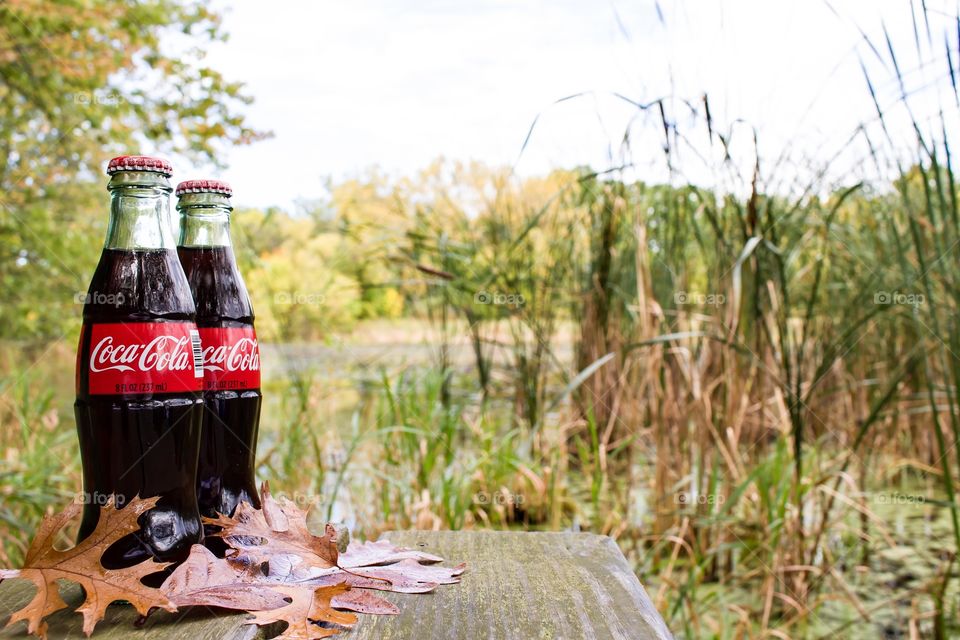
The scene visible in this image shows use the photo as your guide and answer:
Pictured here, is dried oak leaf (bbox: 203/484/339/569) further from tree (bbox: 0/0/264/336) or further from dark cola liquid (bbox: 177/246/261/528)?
tree (bbox: 0/0/264/336)

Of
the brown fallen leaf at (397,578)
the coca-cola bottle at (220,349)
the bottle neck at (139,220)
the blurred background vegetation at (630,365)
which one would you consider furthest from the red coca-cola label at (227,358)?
the blurred background vegetation at (630,365)

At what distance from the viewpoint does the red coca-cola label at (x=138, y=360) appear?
2.35 feet

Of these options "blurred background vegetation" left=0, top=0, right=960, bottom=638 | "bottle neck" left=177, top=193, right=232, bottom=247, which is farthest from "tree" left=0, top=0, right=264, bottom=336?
"bottle neck" left=177, top=193, right=232, bottom=247

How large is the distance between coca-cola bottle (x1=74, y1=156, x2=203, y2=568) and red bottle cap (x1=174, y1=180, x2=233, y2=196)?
0.18ft

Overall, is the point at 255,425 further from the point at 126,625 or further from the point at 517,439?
the point at 517,439

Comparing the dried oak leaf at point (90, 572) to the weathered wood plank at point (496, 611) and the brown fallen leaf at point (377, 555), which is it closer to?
the weathered wood plank at point (496, 611)

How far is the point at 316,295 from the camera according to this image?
7.89ft

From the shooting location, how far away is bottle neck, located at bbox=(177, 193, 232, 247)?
846 millimetres

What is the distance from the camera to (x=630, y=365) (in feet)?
8.39

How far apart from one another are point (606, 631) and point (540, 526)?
1.80 metres

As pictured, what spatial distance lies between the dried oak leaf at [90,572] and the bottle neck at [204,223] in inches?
11.6

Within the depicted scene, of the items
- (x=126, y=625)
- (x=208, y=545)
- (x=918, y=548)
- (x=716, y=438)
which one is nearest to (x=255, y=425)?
(x=208, y=545)

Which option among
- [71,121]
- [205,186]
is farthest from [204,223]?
[71,121]

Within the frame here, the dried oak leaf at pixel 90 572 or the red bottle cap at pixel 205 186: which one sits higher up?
the red bottle cap at pixel 205 186
